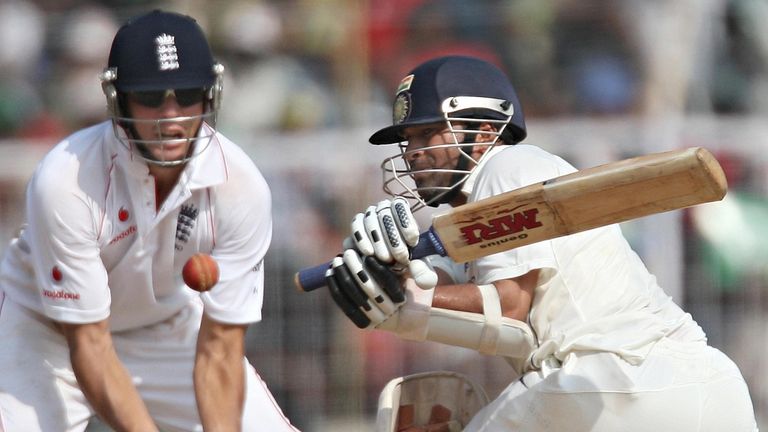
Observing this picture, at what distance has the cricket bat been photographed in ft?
10.6

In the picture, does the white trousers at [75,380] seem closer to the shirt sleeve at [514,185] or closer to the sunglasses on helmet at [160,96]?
the sunglasses on helmet at [160,96]

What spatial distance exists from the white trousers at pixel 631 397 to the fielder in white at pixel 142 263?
1.03m

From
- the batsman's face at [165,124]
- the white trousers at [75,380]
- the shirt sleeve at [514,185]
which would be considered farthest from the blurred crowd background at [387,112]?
the shirt sleeve at [514,185]

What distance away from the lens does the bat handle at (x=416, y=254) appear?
3.57 metres

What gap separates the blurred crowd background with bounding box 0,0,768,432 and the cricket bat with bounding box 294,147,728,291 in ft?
10.4

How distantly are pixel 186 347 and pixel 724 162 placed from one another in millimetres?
3494

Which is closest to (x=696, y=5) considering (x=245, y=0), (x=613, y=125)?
(x=613, y=125)

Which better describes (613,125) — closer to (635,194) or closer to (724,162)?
(724,162)

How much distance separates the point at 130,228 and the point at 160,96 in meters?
0.46

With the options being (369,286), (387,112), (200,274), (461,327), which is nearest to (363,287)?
(369,286)

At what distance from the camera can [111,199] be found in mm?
4012

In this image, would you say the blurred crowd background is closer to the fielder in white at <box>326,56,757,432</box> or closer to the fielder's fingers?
the fielder in white at <box>326,56,757,432</box>

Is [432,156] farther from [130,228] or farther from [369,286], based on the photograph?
[130,228]

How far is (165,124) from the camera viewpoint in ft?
12.8
